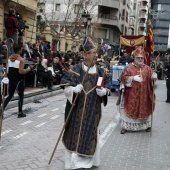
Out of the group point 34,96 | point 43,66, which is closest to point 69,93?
point 34,96

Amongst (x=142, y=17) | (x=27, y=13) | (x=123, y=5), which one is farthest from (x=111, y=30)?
(x=142, y=17)

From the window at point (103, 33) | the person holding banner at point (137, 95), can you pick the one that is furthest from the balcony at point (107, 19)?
the person holding banner at point (137, 95)

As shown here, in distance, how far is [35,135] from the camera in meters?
7.50

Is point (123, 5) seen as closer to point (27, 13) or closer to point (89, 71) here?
point (27, 13)

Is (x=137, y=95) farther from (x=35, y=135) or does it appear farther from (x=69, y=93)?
(x=69, y=93)

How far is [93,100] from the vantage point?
5359 millimetres

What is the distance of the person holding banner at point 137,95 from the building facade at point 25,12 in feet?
39.4

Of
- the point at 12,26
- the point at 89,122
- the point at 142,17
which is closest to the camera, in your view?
the point at 89,122

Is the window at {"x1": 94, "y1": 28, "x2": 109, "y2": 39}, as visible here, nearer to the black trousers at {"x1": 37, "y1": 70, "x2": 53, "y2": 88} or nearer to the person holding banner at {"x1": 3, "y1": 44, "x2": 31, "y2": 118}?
the black trousers at {"x1": 37, "y1": 70, "x2": 53, "y2": 88}

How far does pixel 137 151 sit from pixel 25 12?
17.0m

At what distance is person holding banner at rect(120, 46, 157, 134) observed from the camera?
8109 millimetres

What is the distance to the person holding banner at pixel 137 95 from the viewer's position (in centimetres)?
811

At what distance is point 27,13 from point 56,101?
1110 cm

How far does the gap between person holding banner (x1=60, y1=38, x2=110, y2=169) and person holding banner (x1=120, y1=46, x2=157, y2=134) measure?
111 inches
